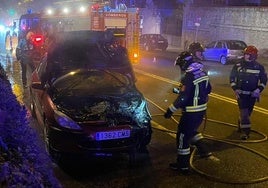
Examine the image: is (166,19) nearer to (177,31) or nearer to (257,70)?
(177,31)

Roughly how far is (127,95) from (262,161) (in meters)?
2.32

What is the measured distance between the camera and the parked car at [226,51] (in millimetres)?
20766

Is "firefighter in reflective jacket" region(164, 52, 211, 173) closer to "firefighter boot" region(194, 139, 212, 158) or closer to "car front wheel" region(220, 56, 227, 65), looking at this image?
"firefighter boot" region(194, 139, 212, 158)

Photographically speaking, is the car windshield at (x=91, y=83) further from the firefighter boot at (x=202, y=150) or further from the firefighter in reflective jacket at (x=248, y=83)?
the firefighter in reflective jacket at (x=248, y=83)

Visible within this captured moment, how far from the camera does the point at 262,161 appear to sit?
582 centimetres

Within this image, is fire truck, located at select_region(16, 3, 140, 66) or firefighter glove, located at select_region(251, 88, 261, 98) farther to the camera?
fire truck, located at select_region(16, 3, 140, 66)

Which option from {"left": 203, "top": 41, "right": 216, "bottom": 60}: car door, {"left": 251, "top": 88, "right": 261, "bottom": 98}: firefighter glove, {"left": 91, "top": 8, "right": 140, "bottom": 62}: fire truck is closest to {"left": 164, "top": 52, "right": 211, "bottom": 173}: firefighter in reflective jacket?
{"left": 251, "top": 88, "right": 261, "bottom": 98}: firefighter glove

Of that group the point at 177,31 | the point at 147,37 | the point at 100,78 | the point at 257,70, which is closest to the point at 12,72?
the point at 100,78

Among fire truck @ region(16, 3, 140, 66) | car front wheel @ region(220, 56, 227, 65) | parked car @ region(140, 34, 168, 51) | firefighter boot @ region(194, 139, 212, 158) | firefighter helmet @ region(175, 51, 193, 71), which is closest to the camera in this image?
firefighter helmet @ region(175, 51, 193, 71)

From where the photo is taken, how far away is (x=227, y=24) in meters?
29.2

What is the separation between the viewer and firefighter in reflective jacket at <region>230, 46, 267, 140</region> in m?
6.90

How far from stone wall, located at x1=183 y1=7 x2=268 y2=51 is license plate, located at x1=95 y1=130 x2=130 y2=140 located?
74.8ft

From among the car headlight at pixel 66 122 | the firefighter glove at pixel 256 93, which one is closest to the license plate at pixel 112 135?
the car headlight at pixel 66 122

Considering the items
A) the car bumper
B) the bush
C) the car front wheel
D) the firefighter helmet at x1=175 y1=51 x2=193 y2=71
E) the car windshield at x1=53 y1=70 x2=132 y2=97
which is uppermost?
the firefighter helmet at x1=175 y1=51 x2=193 y2=71
